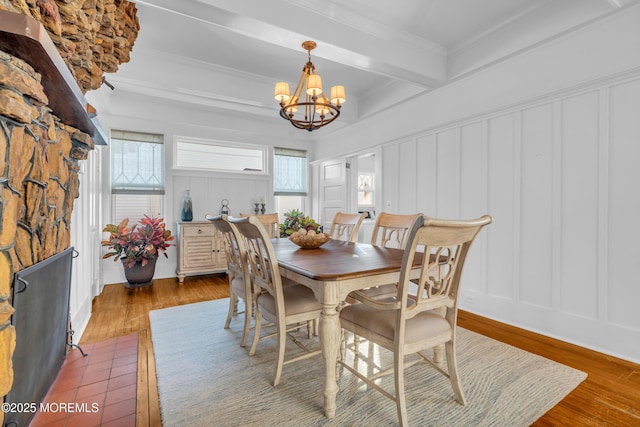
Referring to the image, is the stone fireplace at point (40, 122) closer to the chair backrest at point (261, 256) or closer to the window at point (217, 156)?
the chair backrest at point (261, 256)

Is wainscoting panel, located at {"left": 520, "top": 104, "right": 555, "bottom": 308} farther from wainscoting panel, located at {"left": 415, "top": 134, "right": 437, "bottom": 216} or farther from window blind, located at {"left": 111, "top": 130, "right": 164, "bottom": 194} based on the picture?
window blind, located at {"left": 111, "top": 130, "right": 164, "bottom": 194}

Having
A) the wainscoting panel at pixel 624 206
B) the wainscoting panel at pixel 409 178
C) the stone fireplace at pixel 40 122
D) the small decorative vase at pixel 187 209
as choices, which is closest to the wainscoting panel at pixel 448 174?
the wainscoting panel at pixel 409 178

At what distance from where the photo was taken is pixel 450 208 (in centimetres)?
334

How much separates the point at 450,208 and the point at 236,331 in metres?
2.52

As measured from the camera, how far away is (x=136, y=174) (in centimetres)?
453

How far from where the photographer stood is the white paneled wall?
2178 mm

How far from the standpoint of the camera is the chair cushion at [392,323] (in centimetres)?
145

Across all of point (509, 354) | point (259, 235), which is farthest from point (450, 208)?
point (259, 235)

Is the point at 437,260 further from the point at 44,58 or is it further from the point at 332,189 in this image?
the point at 332,189

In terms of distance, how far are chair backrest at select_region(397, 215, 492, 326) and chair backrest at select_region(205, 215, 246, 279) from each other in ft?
3.89

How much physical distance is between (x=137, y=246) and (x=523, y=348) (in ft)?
14.0

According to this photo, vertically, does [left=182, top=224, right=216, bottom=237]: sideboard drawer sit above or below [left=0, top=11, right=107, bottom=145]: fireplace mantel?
below

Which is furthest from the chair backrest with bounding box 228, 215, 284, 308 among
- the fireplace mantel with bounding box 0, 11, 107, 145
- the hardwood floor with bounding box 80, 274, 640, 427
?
the fireplace mantel with bounding box 0, 11, 107, 145

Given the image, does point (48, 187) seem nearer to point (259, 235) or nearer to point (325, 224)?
point (259, 235)
